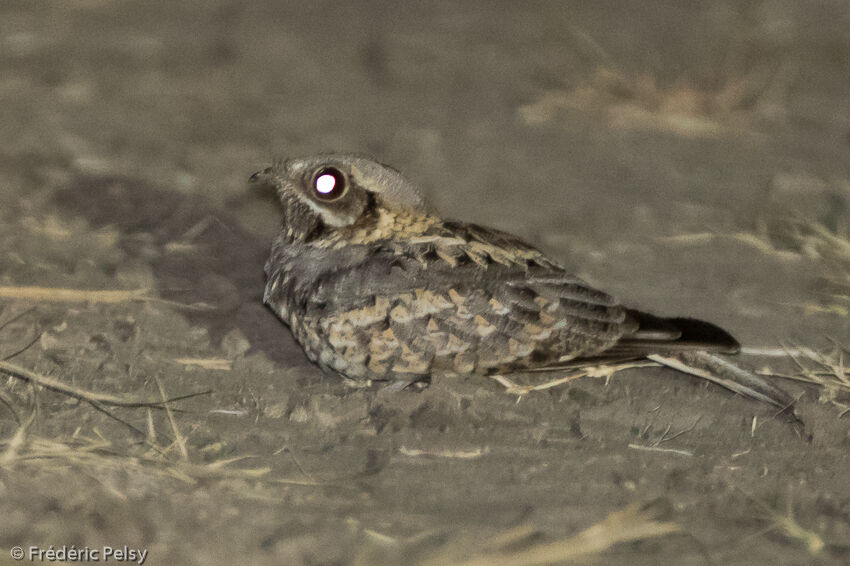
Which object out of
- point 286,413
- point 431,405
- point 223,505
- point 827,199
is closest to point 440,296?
point 431,405

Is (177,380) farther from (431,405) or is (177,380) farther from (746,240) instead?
(746,240)

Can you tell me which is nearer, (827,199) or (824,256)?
(824,256)

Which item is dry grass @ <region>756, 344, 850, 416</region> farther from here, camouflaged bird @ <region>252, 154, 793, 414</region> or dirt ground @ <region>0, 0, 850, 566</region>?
camouflaged bird @ <region>252, 154, 793, 414</region>

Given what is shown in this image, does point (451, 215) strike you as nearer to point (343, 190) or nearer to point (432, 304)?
point (343, 190)

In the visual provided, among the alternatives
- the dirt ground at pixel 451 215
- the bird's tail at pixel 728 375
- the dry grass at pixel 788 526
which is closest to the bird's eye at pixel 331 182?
the dirt ground at pixel 451 215

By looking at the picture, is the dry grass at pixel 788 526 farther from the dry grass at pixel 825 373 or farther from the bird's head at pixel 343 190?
the bird's head at pixel 343 190
